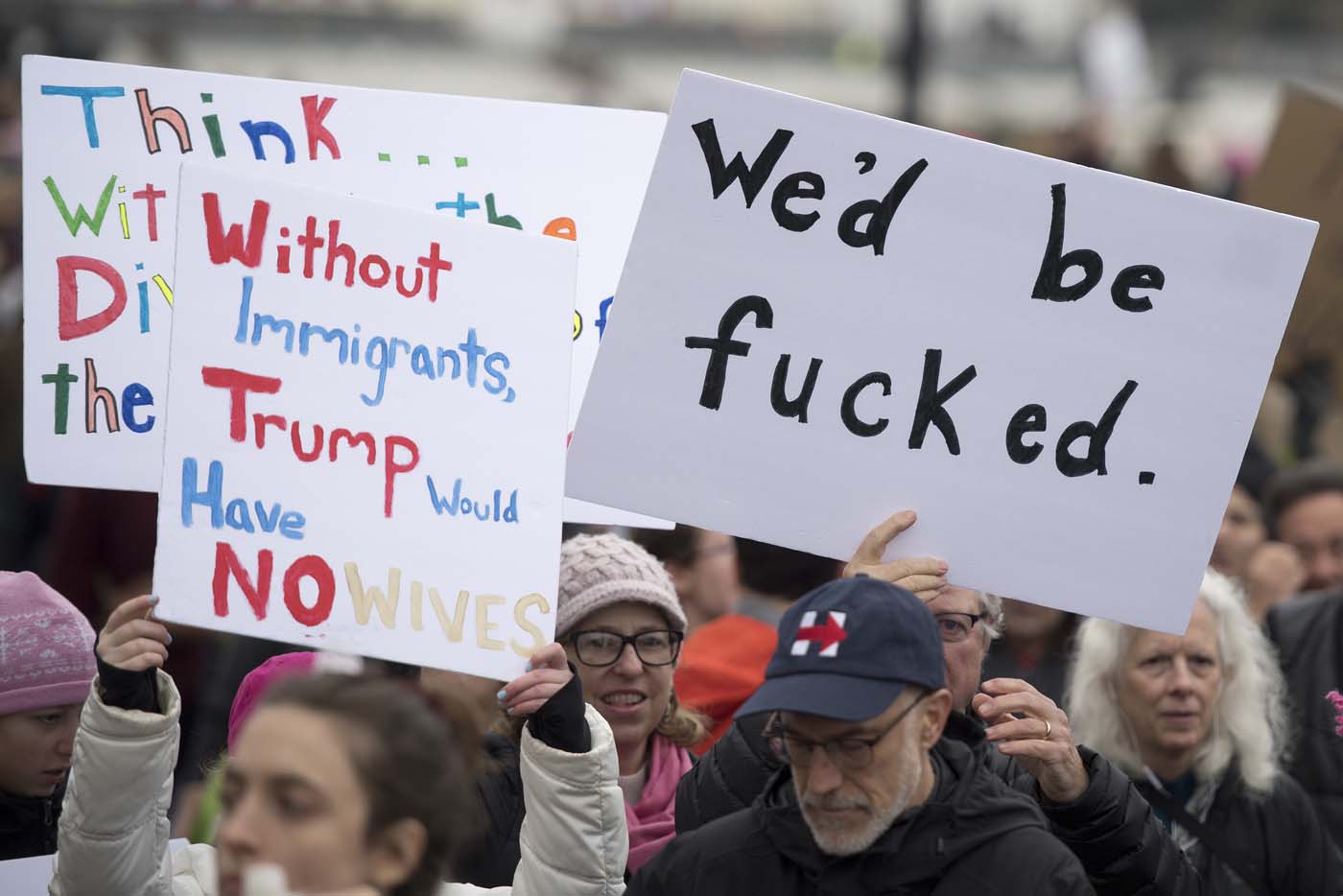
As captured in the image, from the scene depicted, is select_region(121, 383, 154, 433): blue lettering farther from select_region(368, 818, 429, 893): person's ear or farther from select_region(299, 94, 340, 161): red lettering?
select_region(368, 818, 429, 893): person's ear

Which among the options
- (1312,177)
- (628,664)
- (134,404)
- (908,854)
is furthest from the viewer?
(1312,177)

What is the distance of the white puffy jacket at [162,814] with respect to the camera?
Result: 10.4 ft

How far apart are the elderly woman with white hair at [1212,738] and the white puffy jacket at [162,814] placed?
56.4 inches

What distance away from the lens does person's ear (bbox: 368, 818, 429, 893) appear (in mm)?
2615

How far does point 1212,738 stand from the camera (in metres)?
4.45

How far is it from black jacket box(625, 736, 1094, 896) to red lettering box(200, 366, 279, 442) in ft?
3.11

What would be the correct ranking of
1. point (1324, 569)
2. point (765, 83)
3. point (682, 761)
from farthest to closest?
Result: point (765, 83)
point (1324, 569)
point (682, 761)

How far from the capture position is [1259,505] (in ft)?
23.3

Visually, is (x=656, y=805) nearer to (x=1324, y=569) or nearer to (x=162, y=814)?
(x=162, y=814)

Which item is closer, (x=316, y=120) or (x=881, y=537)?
(x=881, y=537)

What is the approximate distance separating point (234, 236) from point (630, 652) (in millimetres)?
1177

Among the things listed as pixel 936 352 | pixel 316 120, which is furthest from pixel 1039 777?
pixel 316 120

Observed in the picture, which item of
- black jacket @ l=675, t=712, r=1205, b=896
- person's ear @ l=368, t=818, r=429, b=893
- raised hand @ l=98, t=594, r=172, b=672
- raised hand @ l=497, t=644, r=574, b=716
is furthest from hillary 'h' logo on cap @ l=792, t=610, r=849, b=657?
raised hand @ l=98, t=594, r=172, b=672

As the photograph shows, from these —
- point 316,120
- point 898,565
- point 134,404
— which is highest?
point 316,120
